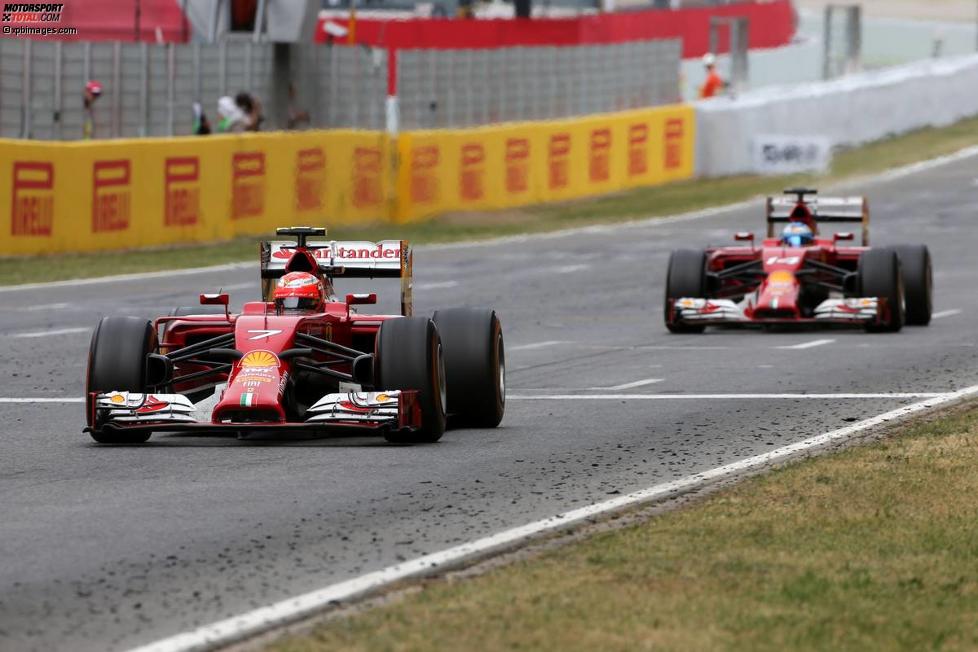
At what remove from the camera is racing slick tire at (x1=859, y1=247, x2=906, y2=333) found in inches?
802

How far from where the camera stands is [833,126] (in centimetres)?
4847

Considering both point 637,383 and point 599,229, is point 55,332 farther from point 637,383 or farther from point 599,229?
point 599,229

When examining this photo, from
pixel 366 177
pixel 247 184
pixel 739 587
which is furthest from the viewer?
pixel 366 177

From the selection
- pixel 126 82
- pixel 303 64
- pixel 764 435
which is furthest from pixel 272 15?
pixel 764 435

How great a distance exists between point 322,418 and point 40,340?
8.57 metres

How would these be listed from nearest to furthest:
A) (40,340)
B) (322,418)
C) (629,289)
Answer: (322,418), (40,340), (629,289)

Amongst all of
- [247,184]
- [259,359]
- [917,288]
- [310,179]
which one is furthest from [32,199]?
[259,359]

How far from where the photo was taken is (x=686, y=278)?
69.0ft

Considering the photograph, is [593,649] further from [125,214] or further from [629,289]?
[125,214]

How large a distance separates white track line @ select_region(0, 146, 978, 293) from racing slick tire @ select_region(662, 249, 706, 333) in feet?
27.1

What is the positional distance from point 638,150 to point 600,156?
1607mm

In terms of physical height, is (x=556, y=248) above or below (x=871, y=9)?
below

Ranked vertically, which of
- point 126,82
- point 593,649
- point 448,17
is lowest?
point 593,649

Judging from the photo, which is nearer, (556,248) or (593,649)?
(593,649)
